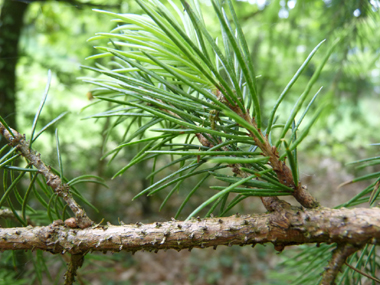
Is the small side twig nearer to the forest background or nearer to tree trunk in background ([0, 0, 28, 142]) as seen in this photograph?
the forest background

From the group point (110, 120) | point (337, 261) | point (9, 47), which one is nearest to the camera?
point (337, 261)

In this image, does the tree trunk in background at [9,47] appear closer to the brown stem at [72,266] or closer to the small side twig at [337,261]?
the brown stem at [72,266]

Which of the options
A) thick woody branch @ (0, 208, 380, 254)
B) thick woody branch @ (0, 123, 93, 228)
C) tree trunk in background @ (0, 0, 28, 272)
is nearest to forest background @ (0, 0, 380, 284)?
tree trunk in background @ (0, 0, 28, 272)

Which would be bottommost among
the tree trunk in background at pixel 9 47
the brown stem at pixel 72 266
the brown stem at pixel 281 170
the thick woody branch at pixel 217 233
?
the brown stem at pixel 72 266

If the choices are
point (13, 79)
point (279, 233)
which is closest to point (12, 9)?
point (13, 79)

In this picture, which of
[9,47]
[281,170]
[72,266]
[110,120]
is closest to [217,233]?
[281,170]

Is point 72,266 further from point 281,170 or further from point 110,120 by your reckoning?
point 110,120

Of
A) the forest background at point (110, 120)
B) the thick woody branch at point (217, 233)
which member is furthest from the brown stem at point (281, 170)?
the forest background at point (110, 120)
